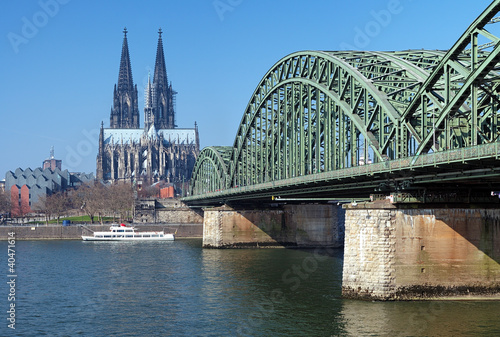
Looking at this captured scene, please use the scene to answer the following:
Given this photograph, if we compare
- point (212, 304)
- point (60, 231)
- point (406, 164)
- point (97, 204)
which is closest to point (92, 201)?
point (97, 204)

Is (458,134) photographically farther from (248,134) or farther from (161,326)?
(248,134)

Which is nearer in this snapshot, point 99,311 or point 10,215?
point 99,311

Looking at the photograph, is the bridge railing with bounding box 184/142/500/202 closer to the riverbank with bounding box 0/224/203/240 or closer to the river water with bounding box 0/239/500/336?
the river water with bounding box 0/239/500/336

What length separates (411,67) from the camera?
55.9 meters

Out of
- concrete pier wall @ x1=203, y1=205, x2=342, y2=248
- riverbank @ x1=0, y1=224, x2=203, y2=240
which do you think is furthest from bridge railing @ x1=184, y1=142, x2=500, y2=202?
riverbank @ x1=0, y1=224, x2=203, y2=240

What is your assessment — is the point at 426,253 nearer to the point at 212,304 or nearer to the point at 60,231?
the point at 212,304

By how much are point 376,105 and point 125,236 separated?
79.4 metres

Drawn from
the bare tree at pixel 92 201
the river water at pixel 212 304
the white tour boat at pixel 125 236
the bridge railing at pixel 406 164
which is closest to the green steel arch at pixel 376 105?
the bridge railing at pixel 406 164

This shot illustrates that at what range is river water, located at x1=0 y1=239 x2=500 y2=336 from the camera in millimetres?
43094

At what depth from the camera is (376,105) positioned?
54.8m

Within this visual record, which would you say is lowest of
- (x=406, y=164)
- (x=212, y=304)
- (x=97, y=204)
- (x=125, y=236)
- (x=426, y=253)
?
(x=212, y=304)

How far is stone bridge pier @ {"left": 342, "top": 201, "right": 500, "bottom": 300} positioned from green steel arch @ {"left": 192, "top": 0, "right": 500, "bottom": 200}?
453cm

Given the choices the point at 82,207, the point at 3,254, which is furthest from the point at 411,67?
the point at 82,207

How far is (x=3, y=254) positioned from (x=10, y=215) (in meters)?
93.1
